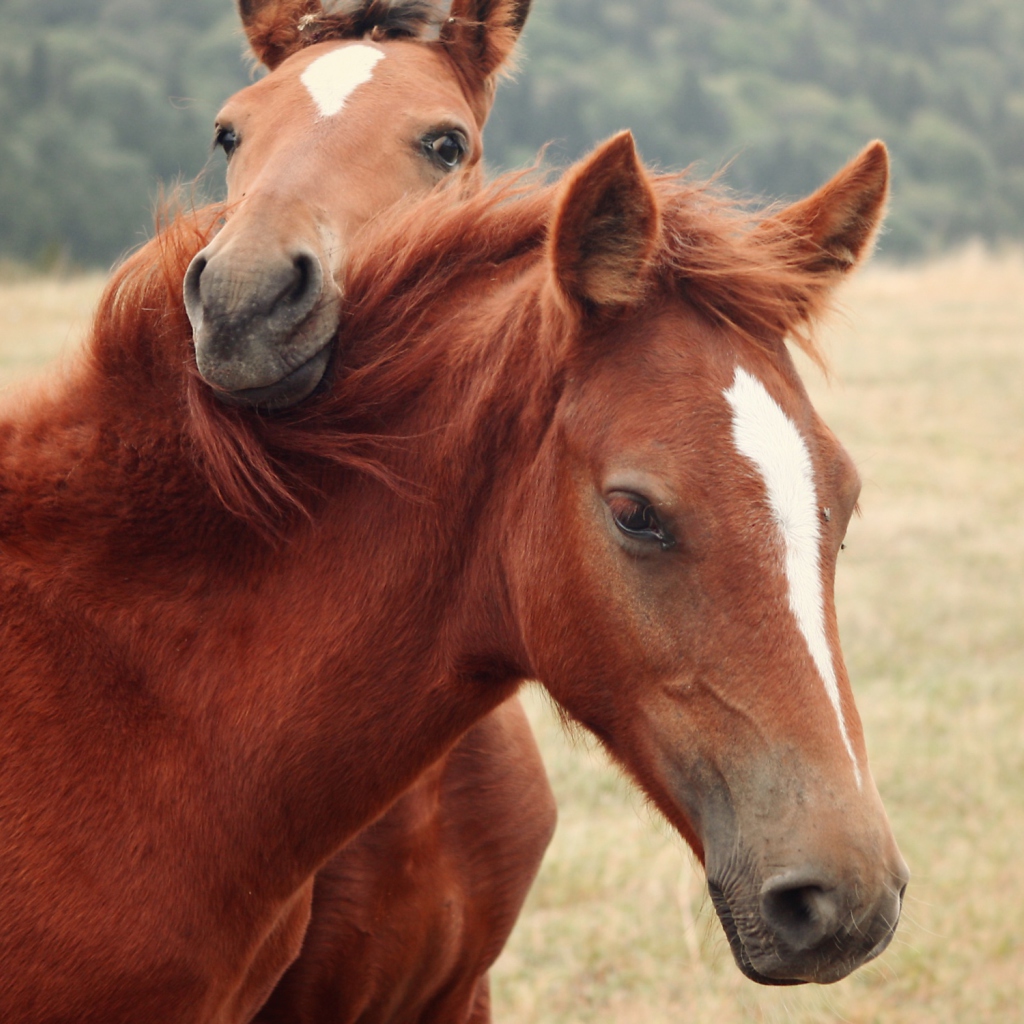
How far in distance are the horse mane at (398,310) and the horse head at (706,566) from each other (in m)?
0.01

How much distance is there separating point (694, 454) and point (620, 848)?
372 centimetres

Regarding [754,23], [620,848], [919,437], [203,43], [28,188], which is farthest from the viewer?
[754,23]

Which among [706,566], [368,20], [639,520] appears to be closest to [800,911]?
[706,566]

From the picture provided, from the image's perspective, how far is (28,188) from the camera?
3509 cm

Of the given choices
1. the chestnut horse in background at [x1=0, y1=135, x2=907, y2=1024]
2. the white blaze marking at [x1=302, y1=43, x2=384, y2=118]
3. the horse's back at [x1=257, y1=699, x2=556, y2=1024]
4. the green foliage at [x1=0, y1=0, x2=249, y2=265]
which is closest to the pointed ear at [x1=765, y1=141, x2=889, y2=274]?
the chestnut horse in background at [x1=0, y1=135, x2=907, y2=1024]

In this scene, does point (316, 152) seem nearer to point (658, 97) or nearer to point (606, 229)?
point (606, 229)

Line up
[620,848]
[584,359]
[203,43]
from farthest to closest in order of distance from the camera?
1. [203,43]
2. [620,848]
3. [584,359]

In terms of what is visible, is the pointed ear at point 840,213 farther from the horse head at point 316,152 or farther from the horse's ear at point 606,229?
the horse head at point 316,152

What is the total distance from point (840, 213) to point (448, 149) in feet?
5.35

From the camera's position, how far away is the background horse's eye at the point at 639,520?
78.0 inches

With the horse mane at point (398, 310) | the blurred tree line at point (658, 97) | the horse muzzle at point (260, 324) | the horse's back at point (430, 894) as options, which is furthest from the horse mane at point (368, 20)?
the blurred tree line at point (658, 97)

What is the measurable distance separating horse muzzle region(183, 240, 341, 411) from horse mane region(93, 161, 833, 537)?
0.04 metres

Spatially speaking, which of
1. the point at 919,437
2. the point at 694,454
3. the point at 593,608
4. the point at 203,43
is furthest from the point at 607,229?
the point at 203,43

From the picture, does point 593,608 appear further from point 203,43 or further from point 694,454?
point 203,43
